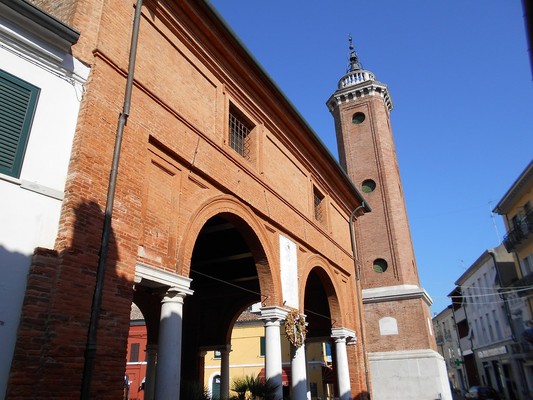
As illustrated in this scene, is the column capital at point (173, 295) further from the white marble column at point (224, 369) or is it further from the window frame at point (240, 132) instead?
the white marble column at point (224, 369)

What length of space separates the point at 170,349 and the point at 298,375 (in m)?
4.96

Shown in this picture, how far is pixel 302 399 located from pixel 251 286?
16.8 feet

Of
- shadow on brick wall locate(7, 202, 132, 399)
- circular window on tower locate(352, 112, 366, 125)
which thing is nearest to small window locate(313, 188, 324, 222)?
shadow on brick wall locate(7, 202, 132, 399)

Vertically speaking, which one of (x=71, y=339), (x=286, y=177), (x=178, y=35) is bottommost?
(x=71, y=339)

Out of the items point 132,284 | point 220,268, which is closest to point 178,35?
point 132,284

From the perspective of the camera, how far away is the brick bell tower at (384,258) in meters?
19.6

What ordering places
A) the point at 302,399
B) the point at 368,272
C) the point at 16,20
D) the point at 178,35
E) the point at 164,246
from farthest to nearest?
the point at 368,272, the point at 302,399, the point at 178,35, the point at 164,246, the point at 16,20

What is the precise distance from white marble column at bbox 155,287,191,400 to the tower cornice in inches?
884

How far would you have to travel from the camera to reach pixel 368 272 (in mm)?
22625

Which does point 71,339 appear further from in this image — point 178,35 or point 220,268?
point 220,268

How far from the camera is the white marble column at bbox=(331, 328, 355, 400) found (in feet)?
42.2

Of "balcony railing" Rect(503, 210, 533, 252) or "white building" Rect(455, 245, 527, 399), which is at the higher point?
"balcony railing" Rect(503, 210, 533, 252)

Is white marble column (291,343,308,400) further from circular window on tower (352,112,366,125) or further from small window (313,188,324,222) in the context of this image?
circular window on tower (352,112,366,125)

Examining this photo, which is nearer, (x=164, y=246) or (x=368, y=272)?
(x=164, y=246)
